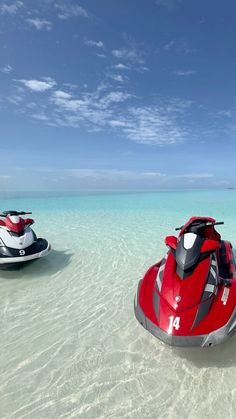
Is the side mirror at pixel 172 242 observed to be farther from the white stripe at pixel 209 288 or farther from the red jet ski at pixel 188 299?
the white stripe at pixel 209 288

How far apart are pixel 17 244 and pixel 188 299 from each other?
329 cm

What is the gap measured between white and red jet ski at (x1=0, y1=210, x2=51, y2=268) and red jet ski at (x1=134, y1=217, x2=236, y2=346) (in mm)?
2444

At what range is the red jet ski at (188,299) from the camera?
2160mm

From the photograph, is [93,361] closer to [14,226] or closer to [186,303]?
[186,303]

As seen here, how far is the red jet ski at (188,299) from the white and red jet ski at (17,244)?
2.44 m

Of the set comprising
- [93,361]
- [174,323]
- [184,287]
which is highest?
[184,287]

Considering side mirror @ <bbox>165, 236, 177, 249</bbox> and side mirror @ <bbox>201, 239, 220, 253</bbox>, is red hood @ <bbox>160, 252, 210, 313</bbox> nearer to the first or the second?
side mirror @ <bbox>201, 239, 220, 253</bbox>

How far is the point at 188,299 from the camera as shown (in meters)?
2.31

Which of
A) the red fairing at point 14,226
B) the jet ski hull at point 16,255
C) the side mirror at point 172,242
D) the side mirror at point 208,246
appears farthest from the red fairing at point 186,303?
the red fairing at point 14,226

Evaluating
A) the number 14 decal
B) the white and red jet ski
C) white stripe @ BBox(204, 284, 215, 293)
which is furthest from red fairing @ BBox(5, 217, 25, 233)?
white stripe @ BBox(204, 284, 215, 293)

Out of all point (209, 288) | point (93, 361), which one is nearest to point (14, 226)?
point (93, 361)

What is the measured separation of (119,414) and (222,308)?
4.33 feet

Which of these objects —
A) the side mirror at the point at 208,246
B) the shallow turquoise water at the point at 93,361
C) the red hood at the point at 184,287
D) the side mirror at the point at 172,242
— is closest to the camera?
the shallow turquoise water at the point at 93,361

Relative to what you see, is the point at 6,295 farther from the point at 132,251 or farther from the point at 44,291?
the point at 132,251
